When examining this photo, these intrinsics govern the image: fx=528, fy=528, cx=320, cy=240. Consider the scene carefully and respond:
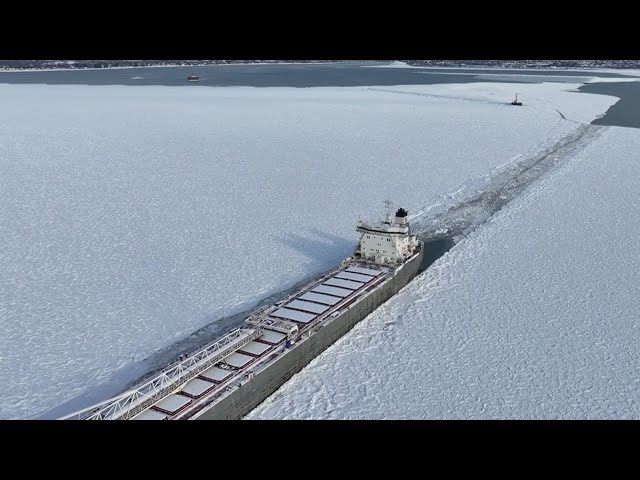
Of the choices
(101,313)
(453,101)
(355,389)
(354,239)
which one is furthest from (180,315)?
(453,101)

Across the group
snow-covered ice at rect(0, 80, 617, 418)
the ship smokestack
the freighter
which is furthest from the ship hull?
snow-covered ice at rect(0, 80, 617, 418)

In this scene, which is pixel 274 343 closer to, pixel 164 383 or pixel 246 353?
pixel 246 353

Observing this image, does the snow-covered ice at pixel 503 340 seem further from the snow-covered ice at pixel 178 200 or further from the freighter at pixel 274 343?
the snow-covered ice at pixel 178 200

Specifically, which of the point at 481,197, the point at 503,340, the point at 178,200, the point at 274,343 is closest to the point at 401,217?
the point at 503,340

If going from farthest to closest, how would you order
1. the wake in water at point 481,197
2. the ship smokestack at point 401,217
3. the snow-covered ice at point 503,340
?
the wake in water at point 481,197 < the ship smokestack at point 401,217 < the snow-covered ice at point 503,340

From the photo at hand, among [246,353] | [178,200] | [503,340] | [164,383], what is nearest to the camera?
[164,383]

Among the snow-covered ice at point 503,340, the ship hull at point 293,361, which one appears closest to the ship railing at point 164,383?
the ship hull at point 293,361
